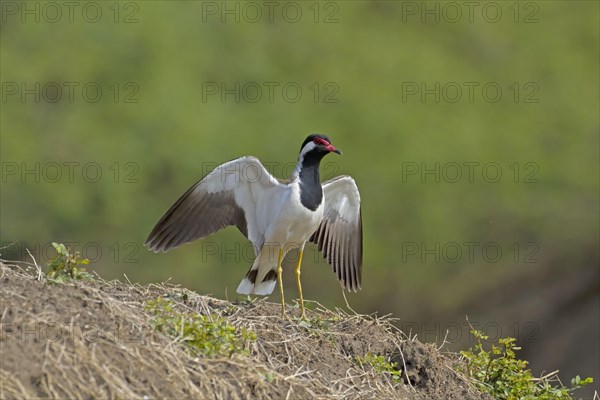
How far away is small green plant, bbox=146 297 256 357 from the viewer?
225 inches

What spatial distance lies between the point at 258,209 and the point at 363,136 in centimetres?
733

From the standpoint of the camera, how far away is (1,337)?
5.14 metres

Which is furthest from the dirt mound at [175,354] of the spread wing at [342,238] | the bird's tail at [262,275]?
the spread wing at [342,238]

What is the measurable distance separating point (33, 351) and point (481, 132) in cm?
1131

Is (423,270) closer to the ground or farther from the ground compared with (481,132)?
closer to the ground

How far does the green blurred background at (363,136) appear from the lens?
45.1ft

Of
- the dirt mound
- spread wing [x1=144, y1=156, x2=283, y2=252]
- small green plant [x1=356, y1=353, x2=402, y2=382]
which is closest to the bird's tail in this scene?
spread wing [x1=144, y1=156, x2=283, y2=252]

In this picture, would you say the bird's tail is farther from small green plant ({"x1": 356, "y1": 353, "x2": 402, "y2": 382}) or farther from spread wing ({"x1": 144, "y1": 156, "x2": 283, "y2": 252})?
small green plant ({"x1": 356, "y1": 353, "x2": 402, "y2": 382})

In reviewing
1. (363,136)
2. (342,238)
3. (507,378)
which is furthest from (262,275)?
(363,136)

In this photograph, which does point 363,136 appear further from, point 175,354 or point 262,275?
point 175,354

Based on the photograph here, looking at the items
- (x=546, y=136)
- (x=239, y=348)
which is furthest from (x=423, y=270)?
(x=239, y=348)

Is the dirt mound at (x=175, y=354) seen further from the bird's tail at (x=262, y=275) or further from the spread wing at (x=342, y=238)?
the spread wing at (x=342, y=238)

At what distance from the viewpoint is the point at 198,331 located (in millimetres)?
5793

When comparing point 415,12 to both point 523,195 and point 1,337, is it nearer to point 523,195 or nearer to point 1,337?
point 523,195
